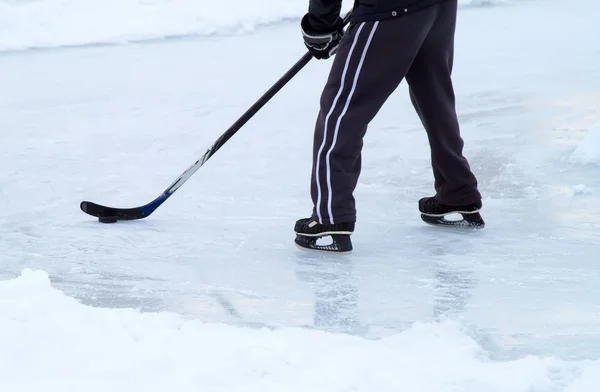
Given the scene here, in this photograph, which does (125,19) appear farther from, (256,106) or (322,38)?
(322,38)

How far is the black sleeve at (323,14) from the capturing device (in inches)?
99.7

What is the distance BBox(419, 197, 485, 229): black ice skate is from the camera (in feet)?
9.50

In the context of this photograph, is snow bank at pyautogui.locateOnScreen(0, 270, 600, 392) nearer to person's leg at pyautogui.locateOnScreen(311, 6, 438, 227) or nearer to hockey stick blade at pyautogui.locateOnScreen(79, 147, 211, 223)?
person's leg at pyautogui.locateOnScreen(311, 6, 438, 227)

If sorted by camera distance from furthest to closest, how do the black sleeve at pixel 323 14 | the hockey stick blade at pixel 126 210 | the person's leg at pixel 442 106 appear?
1. the hockey stick blade at pixel 126 210
2. the person's leg at pixel 442 106
3. the black sleeve at pixel 323 14

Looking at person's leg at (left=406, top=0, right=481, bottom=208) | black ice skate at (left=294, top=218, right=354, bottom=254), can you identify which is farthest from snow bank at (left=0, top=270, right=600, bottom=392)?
person's leg at (left=406, top=0, right=481, bottom=208)

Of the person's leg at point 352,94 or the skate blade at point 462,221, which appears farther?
the skate blade at point 462,221

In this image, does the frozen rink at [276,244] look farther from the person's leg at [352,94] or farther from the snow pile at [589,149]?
the person's leg at [352,94]

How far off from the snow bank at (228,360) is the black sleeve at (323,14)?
2.83 feet

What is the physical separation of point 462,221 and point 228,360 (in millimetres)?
1230

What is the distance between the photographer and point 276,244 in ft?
9.25

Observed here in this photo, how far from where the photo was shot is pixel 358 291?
2418 mm

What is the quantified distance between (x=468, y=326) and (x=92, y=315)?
2.63 ft

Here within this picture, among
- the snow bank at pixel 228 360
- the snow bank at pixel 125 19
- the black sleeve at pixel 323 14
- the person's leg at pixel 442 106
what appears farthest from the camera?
the snow bank at pixel 125 19

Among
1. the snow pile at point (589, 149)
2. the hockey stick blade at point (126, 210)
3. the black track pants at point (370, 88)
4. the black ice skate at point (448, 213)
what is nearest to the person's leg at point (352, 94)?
the black track pants at point (370, 88)
